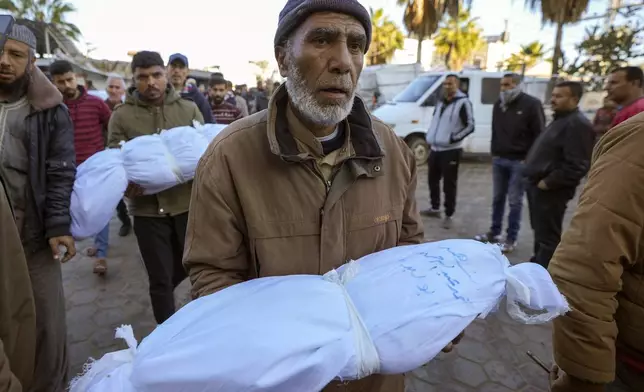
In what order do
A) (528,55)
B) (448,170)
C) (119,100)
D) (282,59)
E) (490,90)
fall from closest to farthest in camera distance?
(282,59), (119,100), (448,170), (490,90), (528,55)

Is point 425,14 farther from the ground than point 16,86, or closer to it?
farther from the ground

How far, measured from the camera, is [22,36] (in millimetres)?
1986

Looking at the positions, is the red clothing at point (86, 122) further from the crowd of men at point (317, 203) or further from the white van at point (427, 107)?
the white van at point (427, 107)

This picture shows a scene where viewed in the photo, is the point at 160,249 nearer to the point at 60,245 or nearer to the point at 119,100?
the point at 60,245

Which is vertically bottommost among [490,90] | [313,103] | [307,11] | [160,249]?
[160,249]

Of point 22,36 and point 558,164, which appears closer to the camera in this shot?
point 22,36

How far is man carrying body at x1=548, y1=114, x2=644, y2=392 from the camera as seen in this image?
1139 millimetres

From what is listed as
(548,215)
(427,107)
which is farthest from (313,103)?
(427,107)

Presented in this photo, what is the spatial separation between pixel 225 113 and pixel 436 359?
3691 mm

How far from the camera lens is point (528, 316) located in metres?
1.17

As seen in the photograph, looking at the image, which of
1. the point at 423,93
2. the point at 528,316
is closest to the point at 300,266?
the point at 528,316

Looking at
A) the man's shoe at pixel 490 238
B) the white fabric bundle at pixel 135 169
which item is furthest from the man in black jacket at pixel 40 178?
the man's shoe at pixel 490 238

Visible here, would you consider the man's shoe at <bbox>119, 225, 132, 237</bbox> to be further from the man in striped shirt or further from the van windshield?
the van windshield

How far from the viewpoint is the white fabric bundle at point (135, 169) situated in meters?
2.38
